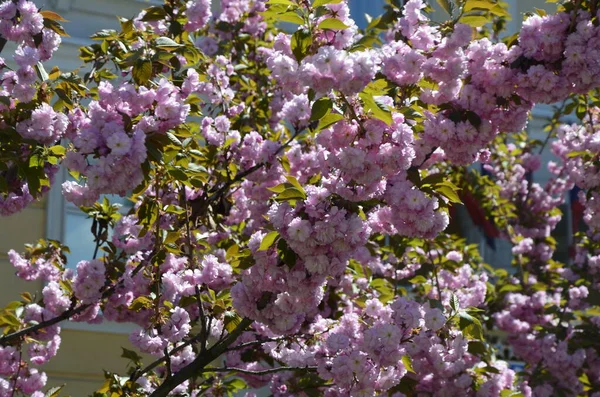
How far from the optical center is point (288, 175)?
4.55 metres

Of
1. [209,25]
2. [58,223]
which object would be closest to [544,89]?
[209,25]

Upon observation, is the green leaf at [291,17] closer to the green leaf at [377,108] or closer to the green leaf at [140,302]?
the green leaf at [377,108]

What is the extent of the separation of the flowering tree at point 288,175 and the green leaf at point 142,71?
0.04 ft

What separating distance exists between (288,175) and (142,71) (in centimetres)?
117

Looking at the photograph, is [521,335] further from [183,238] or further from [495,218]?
[183,238]

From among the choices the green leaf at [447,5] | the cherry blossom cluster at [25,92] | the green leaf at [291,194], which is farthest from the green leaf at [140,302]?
the green leaf at [447,5]

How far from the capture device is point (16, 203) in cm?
403

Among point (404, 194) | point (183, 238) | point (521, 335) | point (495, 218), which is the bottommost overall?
point (404, 194)

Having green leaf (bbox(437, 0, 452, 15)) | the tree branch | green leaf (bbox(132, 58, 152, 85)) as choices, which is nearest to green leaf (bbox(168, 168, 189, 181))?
green leaf (bbox(132, 58, 152, 85))

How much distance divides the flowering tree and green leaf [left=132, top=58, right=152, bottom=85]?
11 mm

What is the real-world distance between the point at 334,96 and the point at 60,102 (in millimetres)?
1158

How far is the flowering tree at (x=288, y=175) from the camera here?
3213mm

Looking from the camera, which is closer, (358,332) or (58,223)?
(358,332)

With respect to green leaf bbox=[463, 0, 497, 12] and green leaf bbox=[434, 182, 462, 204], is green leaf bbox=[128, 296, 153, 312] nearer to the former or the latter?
green leaf bbox=[434, 182, 462, 204]
